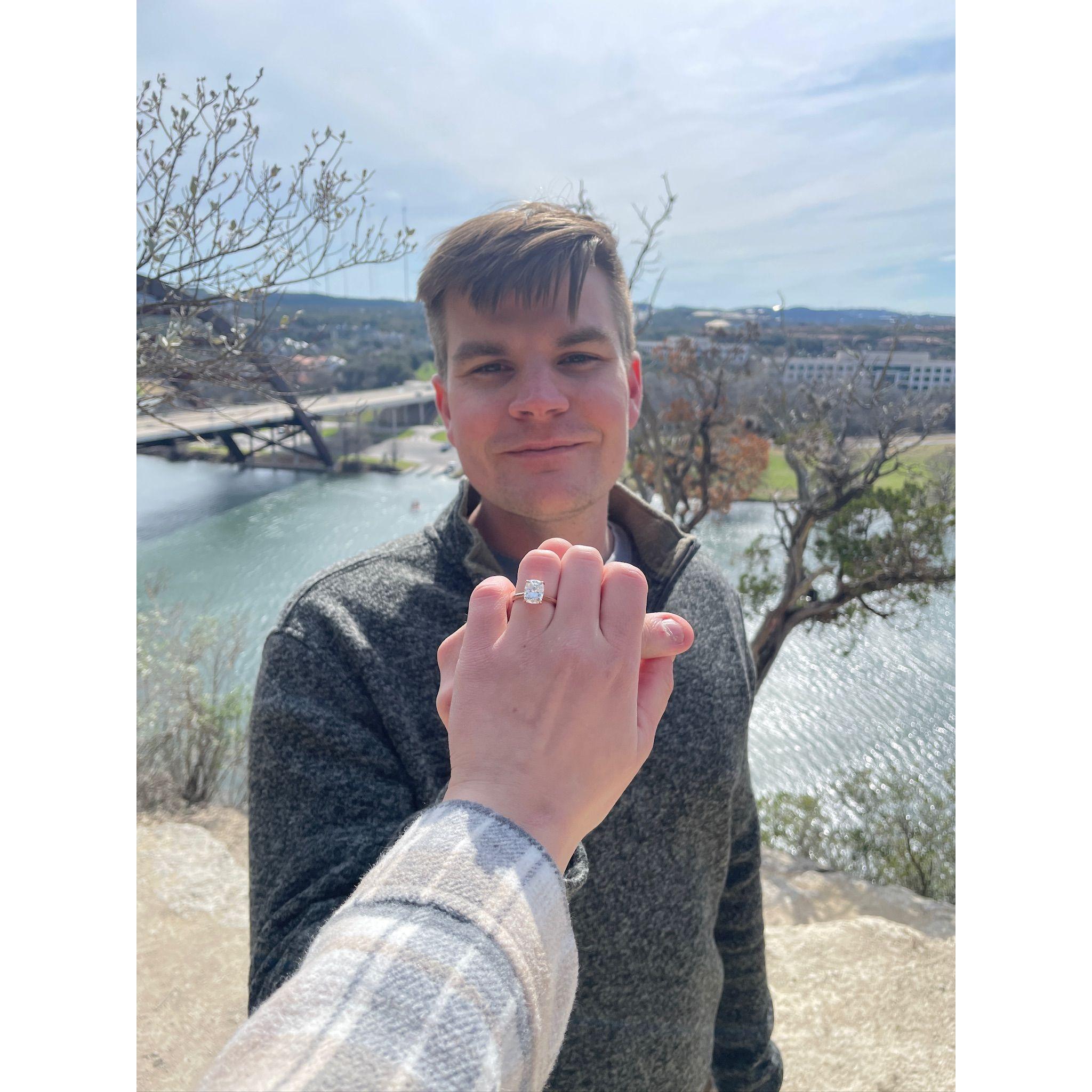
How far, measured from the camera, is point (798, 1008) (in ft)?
9.57

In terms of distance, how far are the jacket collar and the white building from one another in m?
4.29

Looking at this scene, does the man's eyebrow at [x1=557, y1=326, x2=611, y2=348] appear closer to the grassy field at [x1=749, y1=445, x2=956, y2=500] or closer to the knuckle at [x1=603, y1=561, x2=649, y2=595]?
the knuckle at [x1=603, y1=561, x2=649, y2=595]

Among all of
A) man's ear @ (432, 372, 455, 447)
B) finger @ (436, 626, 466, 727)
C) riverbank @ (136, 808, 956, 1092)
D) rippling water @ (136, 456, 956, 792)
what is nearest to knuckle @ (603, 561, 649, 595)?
finger @ (436, 626, 466, 727)

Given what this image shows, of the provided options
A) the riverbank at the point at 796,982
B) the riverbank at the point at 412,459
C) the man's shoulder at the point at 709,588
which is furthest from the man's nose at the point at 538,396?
the riverbank at the point at 412,459

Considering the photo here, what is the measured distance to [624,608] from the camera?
1.97 ft

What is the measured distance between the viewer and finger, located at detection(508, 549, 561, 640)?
585mm

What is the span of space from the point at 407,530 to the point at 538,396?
15.5 ft

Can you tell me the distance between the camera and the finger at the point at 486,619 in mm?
595

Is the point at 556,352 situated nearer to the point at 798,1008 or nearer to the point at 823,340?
the point at 798,1008

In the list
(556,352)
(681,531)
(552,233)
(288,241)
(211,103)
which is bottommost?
(681,531)

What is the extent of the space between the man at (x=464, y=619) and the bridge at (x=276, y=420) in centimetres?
76

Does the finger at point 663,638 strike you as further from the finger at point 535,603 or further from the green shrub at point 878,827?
the green shrub at point 878,827

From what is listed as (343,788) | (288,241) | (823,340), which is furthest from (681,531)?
(823,340)

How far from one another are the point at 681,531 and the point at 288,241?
5.99 ft
